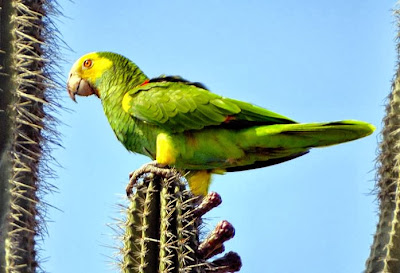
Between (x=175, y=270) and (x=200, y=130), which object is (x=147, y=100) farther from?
(x=175, y=270)

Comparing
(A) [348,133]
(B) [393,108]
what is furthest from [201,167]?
(B) [393,108]

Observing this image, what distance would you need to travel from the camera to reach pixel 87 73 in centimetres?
527

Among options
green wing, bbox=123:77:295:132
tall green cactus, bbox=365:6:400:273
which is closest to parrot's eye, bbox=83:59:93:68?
green wing, bbox=123:77:295:132

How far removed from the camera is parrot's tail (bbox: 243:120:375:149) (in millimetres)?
4234

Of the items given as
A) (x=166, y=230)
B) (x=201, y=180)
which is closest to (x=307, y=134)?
(x=201, y=180)

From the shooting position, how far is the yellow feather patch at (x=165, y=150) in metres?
4.39

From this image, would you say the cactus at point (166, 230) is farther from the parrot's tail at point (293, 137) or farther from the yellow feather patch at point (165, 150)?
the parrot's tail at point (293, 137)

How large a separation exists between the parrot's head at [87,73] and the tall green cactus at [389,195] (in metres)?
2.03

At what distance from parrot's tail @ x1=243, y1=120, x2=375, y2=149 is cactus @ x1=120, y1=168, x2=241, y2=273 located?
137 centimetres

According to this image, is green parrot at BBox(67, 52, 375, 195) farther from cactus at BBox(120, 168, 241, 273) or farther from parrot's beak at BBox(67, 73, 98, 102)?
cactus at BBox(120, 168, 241, 273)

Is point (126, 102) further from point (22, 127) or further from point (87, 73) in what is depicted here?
point (22, 127)

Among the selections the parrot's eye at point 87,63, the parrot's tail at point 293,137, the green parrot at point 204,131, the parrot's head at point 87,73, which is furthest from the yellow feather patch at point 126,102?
the parrot's tail at point 293,137

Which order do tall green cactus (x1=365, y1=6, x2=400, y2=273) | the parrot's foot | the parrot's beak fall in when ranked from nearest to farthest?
the parrot's foot, tall green cactus (x1=365, y1=6, x2=400, y2=273), the parrot's beak

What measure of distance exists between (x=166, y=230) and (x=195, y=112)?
1.64 meters
